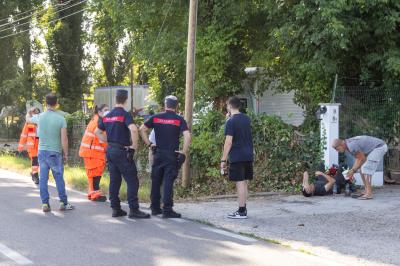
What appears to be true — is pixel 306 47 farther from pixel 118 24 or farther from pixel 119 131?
pixel 118 24

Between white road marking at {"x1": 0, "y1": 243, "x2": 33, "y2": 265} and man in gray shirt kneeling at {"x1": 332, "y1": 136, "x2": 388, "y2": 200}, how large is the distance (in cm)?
631

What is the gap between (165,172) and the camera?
8727 millimetres

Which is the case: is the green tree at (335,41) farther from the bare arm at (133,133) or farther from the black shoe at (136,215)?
the black shoe at (136,215)

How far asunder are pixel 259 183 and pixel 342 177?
1.72m

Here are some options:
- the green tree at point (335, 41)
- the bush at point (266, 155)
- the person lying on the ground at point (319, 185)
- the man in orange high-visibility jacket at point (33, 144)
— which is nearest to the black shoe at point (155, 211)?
the bush at point (266, 155)

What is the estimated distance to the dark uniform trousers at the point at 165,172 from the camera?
8.66 m

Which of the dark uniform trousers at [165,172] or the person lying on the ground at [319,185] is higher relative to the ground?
the dark uniform trousers at [165,172]

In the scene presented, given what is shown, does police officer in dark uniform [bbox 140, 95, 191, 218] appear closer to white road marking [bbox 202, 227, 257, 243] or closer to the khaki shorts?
white road marking [bbox 202, 227, 257, 243]

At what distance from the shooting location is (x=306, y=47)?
43.1 feet

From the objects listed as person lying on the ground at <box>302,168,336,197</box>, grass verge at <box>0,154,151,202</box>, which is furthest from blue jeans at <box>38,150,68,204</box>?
person lying on the ground at <box>302,168,336,197</box>

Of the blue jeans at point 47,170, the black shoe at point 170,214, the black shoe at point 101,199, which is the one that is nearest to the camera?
the black shoe at point 170,214

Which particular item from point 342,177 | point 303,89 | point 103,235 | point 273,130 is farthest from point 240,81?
point 103,235

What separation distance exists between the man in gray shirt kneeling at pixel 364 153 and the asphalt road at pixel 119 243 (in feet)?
12.4

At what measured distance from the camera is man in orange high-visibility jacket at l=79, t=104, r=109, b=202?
10443 mm
